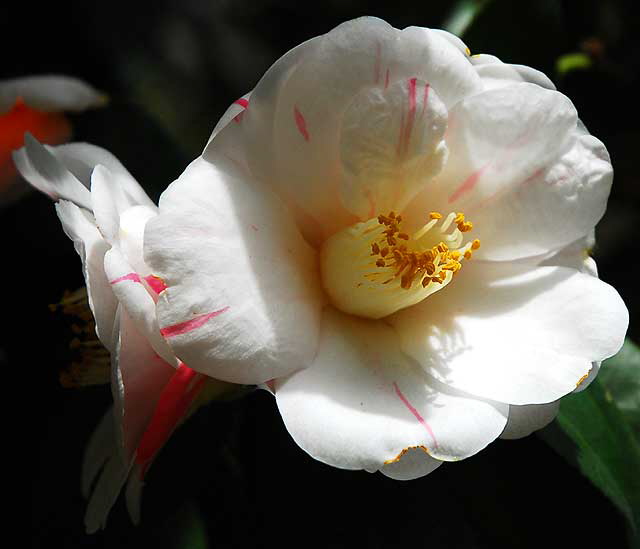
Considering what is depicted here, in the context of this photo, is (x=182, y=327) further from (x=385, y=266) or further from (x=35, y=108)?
(x=35, y=108)

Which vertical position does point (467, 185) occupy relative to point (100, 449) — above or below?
above

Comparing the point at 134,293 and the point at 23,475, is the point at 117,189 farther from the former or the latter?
the point at 23,475

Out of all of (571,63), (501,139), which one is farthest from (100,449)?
(571,63)

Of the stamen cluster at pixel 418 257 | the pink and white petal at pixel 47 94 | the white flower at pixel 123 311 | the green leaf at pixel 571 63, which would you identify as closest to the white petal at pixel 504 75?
the stamen cluster at pixel 418 257

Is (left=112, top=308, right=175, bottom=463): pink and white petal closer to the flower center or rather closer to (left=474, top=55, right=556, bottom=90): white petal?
the flower center

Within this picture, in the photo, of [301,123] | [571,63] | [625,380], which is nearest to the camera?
[301,123]
